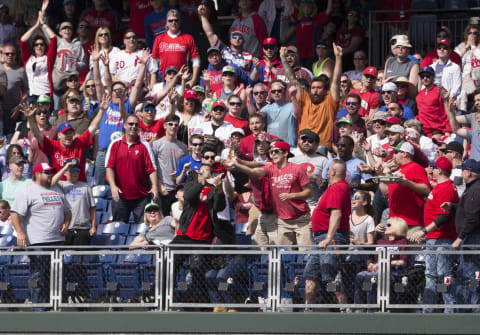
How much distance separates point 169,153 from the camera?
49.5ft

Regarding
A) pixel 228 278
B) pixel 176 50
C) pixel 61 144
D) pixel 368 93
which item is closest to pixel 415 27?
pixel 368 93

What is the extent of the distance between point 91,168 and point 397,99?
4.69m

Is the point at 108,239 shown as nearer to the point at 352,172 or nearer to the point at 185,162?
the point at 185,162

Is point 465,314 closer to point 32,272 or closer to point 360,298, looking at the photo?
point 360,298

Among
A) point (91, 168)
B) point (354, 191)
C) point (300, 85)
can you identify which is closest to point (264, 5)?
point (300, 85)

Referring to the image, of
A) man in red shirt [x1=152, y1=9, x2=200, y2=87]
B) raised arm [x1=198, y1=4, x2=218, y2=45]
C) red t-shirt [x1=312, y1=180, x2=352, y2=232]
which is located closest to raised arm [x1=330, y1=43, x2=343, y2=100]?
man in red shirt [x1=152, y1=9, x2=200, y2=87]

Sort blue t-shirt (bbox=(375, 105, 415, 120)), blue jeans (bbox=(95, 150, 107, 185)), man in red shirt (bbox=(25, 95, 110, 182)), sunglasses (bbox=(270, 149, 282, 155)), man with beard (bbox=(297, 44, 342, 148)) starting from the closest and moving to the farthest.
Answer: sunglasses (bbox=(270, 149, 282, 155)) < man in red shirt (bbox=(25, 95, 110, 182)) < blue t-shirt (bbox=(375, 105, 415, 120)) < blue jeans (bbox=(95, 150, 107, 185)) < man with beard (bbox=(297, 44, 342, 148))

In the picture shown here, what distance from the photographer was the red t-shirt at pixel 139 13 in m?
20.3

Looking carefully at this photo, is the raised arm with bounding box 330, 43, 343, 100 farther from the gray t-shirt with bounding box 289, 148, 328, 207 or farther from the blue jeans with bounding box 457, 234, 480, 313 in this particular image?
the blue jeans with bounding box 457, 234, 480, 313

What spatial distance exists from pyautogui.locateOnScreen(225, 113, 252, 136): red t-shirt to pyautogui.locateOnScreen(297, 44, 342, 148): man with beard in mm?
765

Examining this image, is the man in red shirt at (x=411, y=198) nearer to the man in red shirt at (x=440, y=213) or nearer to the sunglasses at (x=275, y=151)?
the man in red shirt at (x=440, y=213)

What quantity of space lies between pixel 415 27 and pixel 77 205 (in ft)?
27.1

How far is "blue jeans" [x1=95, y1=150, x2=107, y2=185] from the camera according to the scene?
1548cm

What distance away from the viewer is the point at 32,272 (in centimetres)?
Result: 1222
